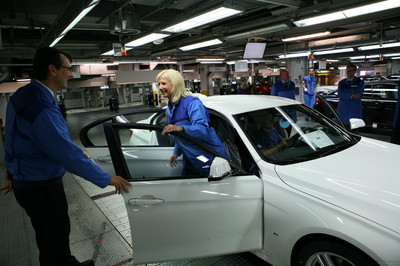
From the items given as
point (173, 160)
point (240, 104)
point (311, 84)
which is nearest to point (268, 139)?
point (240, 104)

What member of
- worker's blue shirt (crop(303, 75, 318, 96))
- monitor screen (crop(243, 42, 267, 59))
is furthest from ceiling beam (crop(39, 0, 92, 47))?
worker's blue shirt (crop(303, 75, 318, 96))

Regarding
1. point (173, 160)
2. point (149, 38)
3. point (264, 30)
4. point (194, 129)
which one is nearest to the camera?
point (194, 129)

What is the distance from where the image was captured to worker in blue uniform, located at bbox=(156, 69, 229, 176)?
214cm

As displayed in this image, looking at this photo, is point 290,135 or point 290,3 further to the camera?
point 290,3

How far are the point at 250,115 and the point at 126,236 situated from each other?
1887 millimetres

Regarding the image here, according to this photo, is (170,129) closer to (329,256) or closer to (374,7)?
(329,256)

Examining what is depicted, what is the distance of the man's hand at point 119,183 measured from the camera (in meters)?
1.75

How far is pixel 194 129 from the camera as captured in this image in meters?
2.12

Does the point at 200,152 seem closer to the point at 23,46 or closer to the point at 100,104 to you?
the point at 23,46

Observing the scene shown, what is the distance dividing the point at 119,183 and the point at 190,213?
0.55m

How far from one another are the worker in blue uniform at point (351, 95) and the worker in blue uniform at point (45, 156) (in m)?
5.67

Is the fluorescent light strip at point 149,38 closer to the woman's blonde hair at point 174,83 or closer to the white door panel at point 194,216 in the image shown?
the woman's blonde hair at point 174,83

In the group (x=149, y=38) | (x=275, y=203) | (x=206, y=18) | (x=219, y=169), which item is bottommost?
(x=275, y=203)

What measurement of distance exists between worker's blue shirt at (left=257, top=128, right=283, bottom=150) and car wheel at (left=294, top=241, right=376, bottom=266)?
816mm
